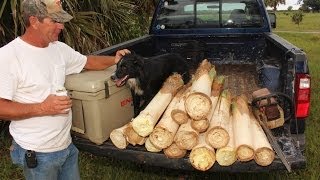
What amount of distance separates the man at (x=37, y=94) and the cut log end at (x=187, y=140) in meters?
0.80

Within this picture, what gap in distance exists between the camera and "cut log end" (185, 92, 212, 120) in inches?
122

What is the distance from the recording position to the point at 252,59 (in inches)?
253

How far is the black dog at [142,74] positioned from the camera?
3.86m

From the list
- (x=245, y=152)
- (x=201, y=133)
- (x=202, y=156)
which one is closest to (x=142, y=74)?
(x=201, y=133)

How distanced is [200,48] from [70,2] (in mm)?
1985

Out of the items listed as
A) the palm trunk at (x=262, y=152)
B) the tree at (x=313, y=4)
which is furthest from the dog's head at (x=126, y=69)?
the tree at (x=313, y=4)

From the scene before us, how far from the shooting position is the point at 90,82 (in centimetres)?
323

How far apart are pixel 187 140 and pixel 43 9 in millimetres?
1302

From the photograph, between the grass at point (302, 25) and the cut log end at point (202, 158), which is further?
the grass at point (302, 25)

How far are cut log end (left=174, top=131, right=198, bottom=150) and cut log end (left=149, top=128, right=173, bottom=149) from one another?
0.08 meters

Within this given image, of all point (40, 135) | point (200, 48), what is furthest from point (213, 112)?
point (200, 48)

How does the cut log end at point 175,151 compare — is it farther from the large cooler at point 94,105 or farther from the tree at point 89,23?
the tree at point 89,23

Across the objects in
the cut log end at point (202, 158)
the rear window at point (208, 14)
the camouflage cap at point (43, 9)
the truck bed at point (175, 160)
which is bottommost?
the truck bed at point (175, 160)

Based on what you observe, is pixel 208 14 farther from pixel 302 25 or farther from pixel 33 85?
pixel 302 25
